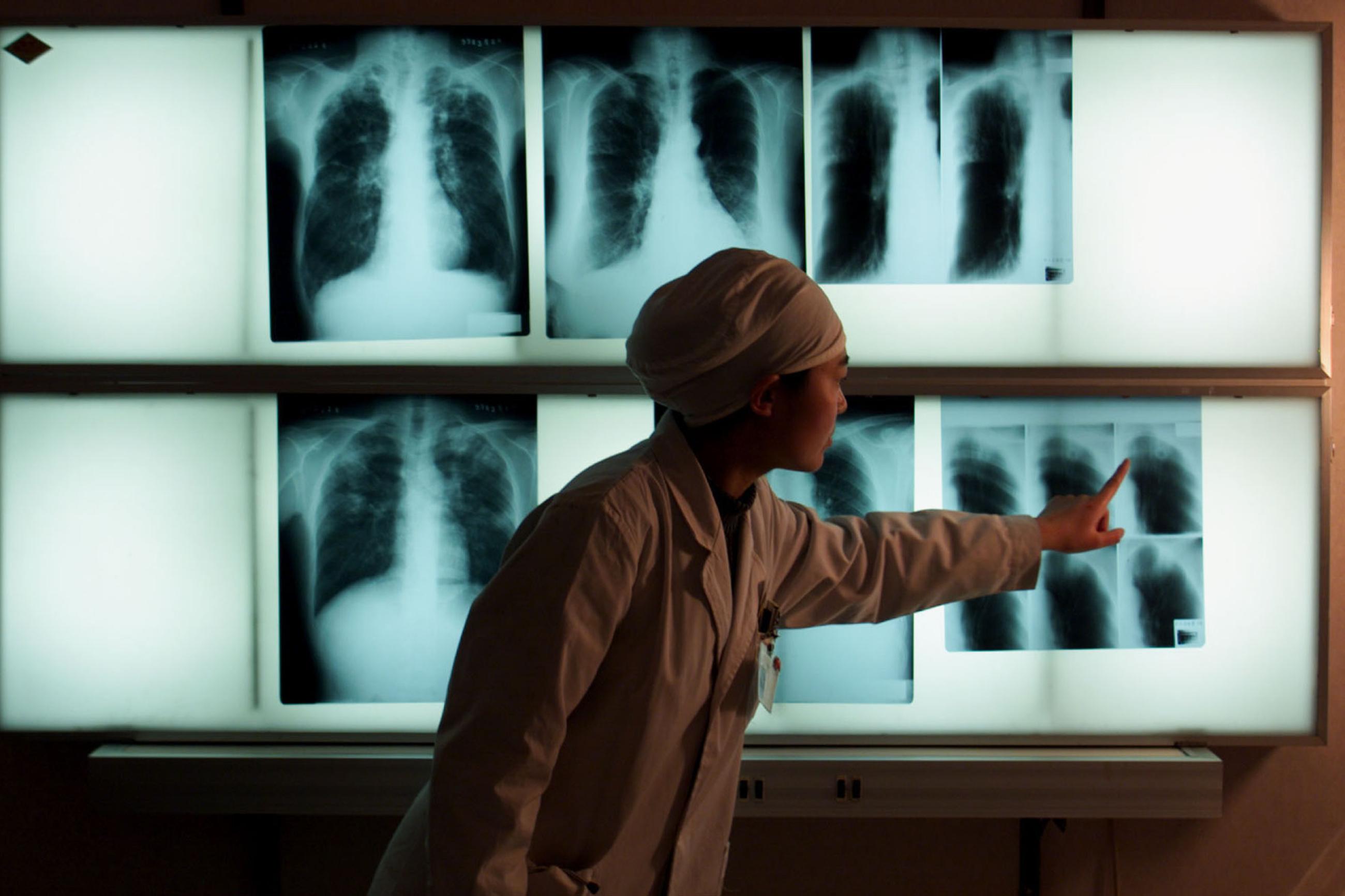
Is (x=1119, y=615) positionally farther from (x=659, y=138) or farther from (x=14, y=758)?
(x=14, y=758)

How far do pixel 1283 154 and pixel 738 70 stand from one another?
1.05 meters

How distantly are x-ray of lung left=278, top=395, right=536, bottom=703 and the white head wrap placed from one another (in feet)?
Answer: 2.84

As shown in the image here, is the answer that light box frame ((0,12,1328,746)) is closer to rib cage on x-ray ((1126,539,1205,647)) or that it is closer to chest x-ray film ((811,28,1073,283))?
chest x-ray film ((811,28,1073,283))

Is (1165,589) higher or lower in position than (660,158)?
lower

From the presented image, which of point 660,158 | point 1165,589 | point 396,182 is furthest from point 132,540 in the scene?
point 1165,589

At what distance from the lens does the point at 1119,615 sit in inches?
84.2

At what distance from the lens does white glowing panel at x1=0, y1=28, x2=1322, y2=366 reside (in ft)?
6.86

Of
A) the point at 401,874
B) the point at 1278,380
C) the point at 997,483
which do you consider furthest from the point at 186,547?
the point at 1278,380

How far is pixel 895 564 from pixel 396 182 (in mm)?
1195

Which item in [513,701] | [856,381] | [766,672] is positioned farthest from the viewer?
[856,381]

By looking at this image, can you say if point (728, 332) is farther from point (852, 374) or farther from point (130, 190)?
point (130, 190)

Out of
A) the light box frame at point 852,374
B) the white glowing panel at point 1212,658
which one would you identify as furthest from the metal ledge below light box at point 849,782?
the light box frame at point 852,374

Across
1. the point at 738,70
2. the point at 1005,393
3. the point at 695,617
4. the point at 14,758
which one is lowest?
the point at 14,758

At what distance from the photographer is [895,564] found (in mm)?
1598
